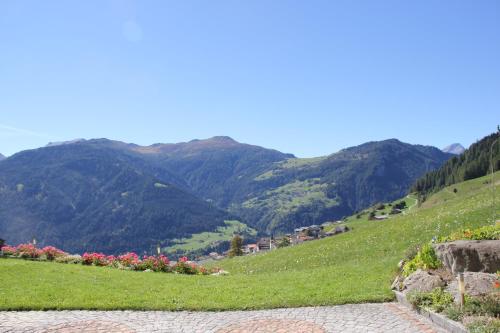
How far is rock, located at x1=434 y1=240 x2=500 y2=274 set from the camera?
17.7m

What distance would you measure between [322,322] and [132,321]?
7.00m

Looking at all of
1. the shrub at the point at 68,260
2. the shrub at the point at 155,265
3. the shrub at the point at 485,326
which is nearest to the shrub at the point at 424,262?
the shrub at the point at 485,326

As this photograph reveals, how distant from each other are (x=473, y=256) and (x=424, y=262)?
2.28m

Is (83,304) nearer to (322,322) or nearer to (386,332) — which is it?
(322,322)

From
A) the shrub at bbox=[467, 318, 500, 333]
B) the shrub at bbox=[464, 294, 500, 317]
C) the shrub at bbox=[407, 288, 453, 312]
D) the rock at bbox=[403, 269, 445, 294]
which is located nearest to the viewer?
the shrub at bbox=[467, 318, 500, 333]

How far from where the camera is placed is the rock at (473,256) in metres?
17.7

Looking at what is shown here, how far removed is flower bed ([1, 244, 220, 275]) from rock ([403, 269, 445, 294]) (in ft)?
55.0

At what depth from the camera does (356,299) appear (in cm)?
1773

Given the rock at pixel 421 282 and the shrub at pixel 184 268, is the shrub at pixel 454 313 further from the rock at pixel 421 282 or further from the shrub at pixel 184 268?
the shrub at pixel 184 268

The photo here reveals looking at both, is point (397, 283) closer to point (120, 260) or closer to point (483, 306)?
point (483, 306)

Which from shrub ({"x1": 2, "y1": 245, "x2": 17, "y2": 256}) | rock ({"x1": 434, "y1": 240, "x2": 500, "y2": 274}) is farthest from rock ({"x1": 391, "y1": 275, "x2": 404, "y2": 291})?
shrub ({"x1": 2, "y1": 245, "x2": 17, "y2": 256})

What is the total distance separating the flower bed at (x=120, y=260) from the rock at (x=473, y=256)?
59.3 ft

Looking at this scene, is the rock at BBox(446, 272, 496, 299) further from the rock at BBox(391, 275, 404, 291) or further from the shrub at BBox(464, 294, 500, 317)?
the rock at BBox(391, 275, 404, 291)

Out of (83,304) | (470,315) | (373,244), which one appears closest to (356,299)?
(470,315)
